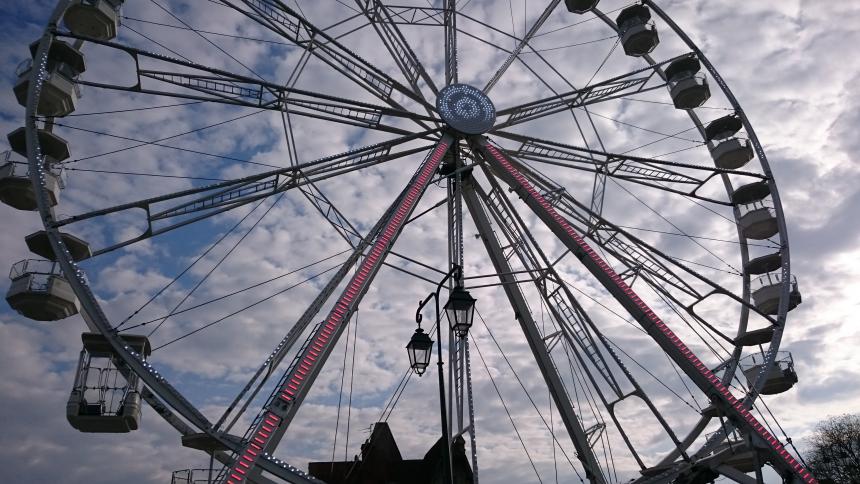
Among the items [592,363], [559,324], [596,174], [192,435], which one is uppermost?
[596,174]

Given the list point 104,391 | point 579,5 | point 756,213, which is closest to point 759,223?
point 756,213

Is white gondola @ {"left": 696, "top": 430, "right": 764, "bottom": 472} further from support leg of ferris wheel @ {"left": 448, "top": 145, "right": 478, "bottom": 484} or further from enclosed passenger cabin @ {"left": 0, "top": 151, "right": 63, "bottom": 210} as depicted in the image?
enclosed passenger cabin @ {"left": 0, "top": 151, "right": 63, "bottom": 210}

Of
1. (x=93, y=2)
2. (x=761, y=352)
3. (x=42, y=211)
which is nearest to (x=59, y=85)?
(x=93, y=2)

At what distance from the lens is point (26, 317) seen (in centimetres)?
1559

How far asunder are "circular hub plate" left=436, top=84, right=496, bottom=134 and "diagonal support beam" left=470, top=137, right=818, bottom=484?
1.38ft

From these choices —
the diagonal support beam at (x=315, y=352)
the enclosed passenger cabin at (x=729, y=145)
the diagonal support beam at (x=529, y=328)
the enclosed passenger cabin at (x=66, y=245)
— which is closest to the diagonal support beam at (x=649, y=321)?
the diagonal support beam at (x=529, y=328)

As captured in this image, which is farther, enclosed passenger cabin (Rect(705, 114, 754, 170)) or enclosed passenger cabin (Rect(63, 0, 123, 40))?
enclosed passenger cabin (Rect(705, 114, 754, 170))

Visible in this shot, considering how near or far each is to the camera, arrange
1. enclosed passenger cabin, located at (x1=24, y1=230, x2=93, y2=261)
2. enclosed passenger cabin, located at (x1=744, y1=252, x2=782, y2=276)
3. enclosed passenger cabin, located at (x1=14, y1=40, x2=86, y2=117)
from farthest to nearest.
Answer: enclosed passenger cabin, located at (x1=744, y1=252, x2=782, y2=276)
enclosed passenger cabin, located at (x1=14, y1=40, x2=86, y2=117)
enclosed passenger cabin, located at (x1=24, y1=230, x2=93, y2=261)

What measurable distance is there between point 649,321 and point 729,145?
8872 mm

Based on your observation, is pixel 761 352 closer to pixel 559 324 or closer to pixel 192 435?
pixel 559 324

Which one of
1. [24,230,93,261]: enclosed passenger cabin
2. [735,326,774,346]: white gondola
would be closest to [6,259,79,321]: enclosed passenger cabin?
[24,230,93,261]: enclosed passenger cabin

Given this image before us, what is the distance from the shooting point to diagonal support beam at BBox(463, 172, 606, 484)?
18739 millimetres

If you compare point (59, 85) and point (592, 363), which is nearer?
point (59, 85)

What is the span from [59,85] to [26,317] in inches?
212
